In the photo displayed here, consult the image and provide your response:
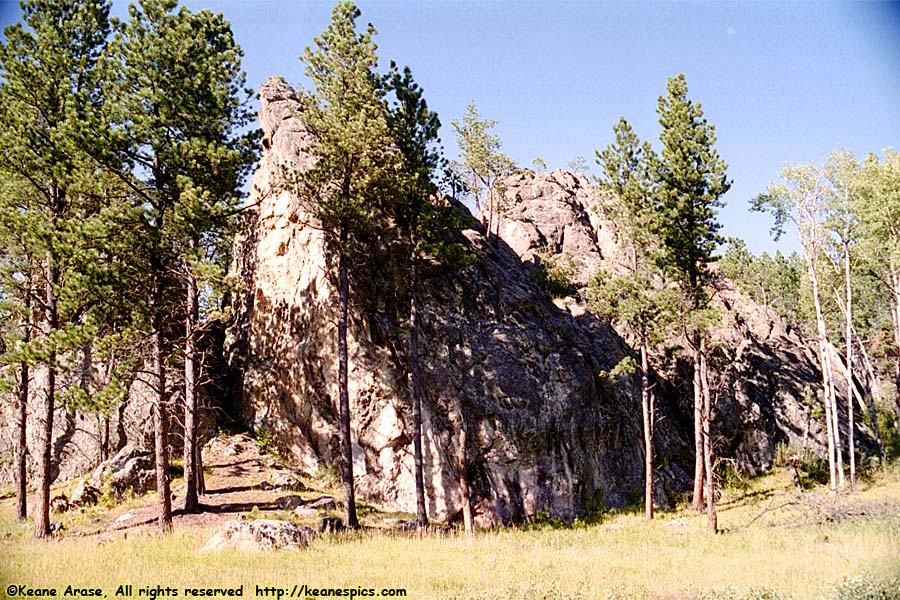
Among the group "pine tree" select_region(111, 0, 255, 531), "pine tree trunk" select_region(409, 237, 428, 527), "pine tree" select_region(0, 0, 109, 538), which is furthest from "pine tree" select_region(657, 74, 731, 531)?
"pine tree" select_region(0, 0, 109, 538)

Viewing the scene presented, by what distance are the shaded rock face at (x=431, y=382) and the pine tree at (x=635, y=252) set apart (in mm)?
2837

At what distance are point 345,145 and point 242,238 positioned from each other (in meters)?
13.7

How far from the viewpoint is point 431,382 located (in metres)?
25.6

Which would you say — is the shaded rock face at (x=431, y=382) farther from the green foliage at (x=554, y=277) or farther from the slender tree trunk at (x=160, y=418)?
the slender tree trunk at (x=160, y=418)

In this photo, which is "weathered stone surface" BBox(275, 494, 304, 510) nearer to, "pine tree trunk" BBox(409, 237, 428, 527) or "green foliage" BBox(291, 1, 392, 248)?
"pine tree trunk" BBox(409, 237, 428, 527)

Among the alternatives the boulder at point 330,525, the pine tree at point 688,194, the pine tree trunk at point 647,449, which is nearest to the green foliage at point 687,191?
the pine tree at point 688,194

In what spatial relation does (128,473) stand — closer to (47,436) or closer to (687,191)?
(47,436)

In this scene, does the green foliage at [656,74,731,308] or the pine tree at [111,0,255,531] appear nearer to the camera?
the pine tree at [111,0,255,531]

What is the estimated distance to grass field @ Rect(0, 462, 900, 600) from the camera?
11.7 metres

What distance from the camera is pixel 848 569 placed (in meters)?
13.4

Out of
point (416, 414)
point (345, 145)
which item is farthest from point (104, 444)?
point (345, 145)

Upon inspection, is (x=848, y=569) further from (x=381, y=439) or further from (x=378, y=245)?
(x=378, y=245)

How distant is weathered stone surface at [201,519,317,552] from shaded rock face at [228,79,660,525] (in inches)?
357

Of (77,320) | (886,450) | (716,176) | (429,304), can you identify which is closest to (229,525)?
(77,320)
